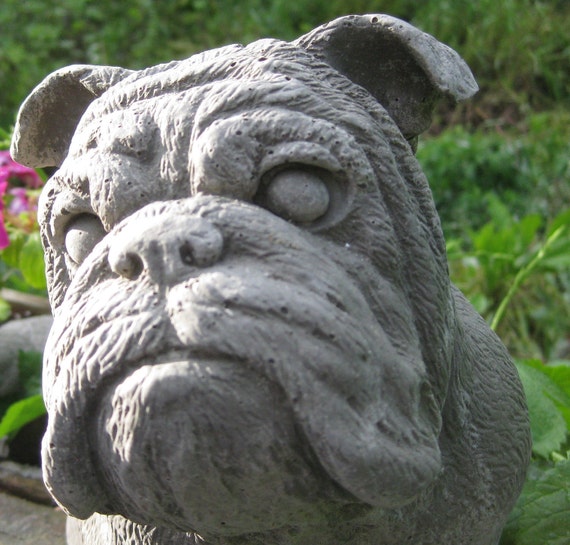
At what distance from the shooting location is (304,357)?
30.4 inches

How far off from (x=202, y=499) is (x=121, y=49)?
5.53m

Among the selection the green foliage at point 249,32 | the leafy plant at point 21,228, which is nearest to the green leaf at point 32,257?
the leafy plant at point 21,228

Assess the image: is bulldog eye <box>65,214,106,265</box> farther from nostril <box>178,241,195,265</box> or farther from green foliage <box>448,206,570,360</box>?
green foliage <box>448,206,570,360</box>

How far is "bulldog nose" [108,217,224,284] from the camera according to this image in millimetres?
802

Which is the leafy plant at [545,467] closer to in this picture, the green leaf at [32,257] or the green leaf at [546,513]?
the green leaf at [546,513]

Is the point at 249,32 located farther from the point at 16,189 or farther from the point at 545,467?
the point at 545,467

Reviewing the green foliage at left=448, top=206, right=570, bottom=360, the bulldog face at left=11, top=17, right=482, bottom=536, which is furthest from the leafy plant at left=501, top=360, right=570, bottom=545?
the green foliage at left=448, top=206, right=570, bottom=360

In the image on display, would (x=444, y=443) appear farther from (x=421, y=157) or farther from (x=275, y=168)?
(x=421, y=157)

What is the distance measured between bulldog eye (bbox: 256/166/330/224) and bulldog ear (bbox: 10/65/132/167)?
33 cm

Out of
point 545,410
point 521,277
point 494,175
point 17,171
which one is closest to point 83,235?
point 545,410

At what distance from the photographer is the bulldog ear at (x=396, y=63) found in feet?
3.21

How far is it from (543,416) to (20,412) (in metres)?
1.06

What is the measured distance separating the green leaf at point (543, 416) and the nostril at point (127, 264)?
0.95 m

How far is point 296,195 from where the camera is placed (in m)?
0.88
